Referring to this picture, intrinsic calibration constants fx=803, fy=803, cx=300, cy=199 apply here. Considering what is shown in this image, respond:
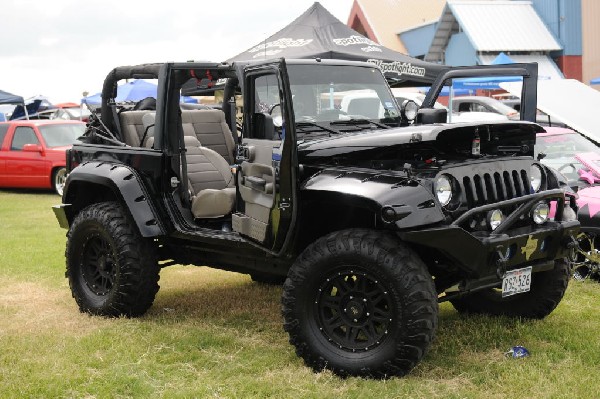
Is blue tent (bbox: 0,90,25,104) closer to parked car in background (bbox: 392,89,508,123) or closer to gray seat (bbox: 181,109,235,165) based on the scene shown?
parked car in background (bbox: 392,89,508,123)

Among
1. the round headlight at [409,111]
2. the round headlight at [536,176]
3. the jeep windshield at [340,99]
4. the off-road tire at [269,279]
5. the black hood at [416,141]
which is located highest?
the jeep windshield at [340,99]

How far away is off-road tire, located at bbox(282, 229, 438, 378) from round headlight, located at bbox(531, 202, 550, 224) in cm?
91

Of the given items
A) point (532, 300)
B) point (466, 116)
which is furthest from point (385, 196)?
point (466, 116)

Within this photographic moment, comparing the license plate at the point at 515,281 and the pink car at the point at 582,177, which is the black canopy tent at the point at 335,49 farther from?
the license plate at the point at 515,281

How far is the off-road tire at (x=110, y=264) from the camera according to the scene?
605 centimetres

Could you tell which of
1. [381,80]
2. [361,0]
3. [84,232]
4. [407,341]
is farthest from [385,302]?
[361,0]

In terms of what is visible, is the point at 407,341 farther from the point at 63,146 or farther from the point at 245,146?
the point at 63,146

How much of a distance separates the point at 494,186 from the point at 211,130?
290 cm

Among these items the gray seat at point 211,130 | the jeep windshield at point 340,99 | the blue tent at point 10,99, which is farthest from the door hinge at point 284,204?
the blue tent at point 10,99

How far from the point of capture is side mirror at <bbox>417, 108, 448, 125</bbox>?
19.2 ft

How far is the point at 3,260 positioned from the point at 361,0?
97.0 ft

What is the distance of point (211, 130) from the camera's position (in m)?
7.03

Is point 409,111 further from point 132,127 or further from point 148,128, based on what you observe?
point 132,127

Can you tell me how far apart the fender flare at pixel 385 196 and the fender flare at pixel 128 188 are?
5.31 ft
